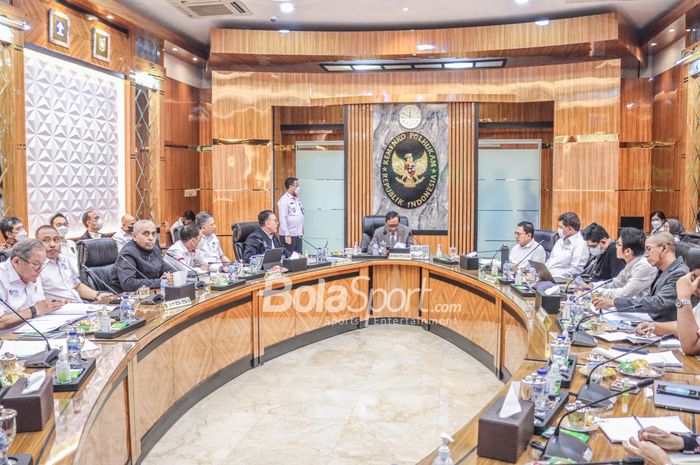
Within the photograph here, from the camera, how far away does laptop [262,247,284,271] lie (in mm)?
5359

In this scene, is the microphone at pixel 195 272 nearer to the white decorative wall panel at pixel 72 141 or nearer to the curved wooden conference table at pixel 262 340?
the curved wooden conference table at pixel 262 340

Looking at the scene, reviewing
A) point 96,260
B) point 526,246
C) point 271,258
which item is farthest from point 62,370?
point 526,246

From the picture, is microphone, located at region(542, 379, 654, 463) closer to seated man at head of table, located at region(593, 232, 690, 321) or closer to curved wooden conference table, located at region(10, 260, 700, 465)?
curved wooden conference table, located at region(10, 260, 700, 465)

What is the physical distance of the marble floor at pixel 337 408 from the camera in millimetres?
3342

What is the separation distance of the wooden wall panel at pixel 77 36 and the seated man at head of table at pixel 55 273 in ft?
9.12

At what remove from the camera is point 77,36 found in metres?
6.68

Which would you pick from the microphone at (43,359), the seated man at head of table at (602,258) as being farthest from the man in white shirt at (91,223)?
the seated man at head of table at (602,258)

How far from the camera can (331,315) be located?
592 cm

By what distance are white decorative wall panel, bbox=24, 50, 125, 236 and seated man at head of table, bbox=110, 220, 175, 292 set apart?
2145 mm

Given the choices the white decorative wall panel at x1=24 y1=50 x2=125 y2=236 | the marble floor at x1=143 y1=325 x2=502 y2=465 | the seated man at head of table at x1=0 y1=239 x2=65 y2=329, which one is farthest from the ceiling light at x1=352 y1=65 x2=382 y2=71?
the seated man at head of table at x1=0 y1=239 x2=65 y2=329

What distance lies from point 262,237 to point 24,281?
2.70m

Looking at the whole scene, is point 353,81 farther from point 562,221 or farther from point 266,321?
point 266,321

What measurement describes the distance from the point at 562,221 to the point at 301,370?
8.97 feet

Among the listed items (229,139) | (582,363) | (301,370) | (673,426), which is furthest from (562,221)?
(229,139)
